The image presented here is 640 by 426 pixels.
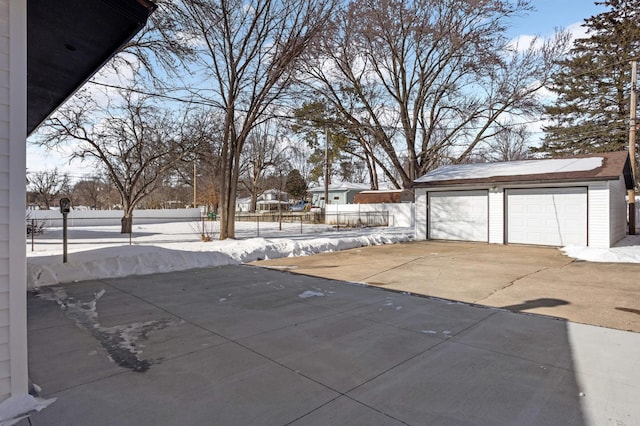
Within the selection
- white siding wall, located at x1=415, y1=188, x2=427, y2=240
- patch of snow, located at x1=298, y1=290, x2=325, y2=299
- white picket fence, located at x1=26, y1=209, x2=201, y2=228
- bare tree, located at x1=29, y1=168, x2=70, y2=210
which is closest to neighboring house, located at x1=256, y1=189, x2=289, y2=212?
white picket fence, located at x1=26, y1=209, x2=201, y2=228

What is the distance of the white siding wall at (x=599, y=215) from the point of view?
1151cm

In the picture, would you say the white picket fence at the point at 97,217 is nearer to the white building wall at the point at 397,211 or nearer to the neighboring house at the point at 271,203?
the white building wall at the point at 397,211

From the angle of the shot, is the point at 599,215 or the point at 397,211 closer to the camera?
the point at 599,215

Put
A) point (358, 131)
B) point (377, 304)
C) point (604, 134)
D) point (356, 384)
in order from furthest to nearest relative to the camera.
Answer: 1. point (604, 134)
2. point (358, 131)
3. point (377, 304)
4. point (356, 384)

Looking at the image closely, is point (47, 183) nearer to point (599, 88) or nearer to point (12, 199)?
point (12, 199)

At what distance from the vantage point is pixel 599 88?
26844mm

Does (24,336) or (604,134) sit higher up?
(604,134)

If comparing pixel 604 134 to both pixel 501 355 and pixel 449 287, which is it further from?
pixel 501 355

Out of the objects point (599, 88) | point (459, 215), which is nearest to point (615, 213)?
point (459, 215)

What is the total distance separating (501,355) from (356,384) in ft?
5.15

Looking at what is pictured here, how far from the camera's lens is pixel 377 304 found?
5.37 metres

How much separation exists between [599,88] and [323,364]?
33.1 m

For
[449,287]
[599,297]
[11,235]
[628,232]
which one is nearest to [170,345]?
[11,235]

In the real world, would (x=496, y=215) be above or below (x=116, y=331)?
above
